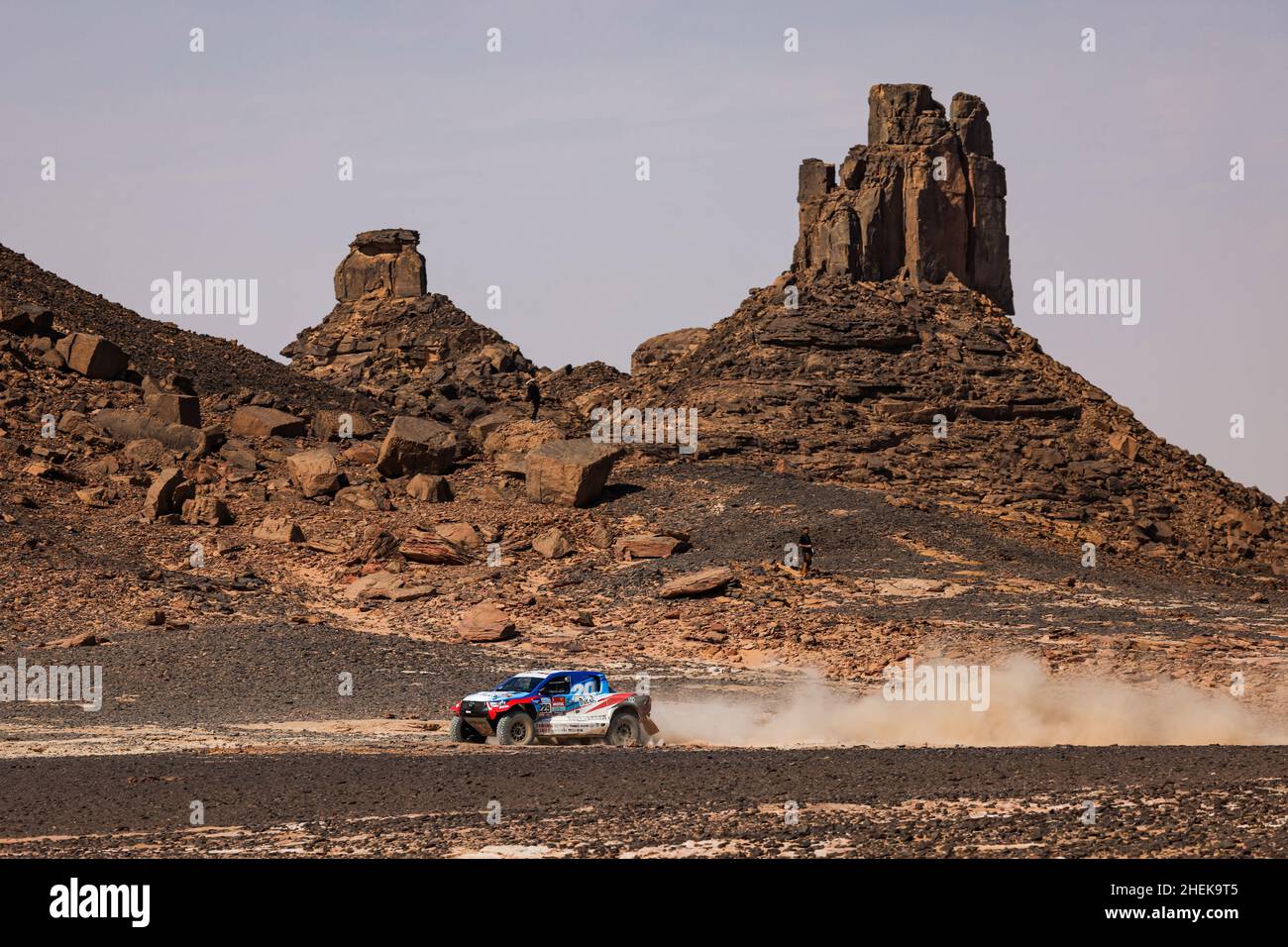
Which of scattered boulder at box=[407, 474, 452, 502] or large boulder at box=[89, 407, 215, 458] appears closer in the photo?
scattered boulder at box=[407, 474, 452, 502]

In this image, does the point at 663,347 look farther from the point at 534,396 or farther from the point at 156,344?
the point at 156,344

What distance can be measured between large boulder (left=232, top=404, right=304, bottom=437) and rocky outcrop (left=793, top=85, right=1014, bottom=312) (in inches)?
1499

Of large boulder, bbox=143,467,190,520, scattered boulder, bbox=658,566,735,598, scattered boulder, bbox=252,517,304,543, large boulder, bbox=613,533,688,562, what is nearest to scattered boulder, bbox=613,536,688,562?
large boulder, bbox=613,533,688,562

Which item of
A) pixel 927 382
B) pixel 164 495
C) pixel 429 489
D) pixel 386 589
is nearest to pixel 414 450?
pixel 429 489

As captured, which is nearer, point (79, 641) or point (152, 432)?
point (79, 641)

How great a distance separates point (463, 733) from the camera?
83.7 feet

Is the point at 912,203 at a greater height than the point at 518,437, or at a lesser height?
greater

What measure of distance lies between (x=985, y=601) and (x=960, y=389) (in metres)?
32.7

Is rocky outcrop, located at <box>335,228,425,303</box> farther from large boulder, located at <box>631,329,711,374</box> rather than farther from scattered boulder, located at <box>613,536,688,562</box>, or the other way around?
scattered boulder, located at <box>613,536,688,562</box>

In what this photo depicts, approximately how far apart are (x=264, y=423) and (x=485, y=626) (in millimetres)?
19905

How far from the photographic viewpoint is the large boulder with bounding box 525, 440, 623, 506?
2030 inches

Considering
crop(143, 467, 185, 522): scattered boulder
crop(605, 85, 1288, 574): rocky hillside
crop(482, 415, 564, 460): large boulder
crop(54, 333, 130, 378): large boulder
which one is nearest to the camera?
crop(143, 467, 185, 522): scattered boulder

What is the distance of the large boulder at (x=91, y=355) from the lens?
55.6 m
